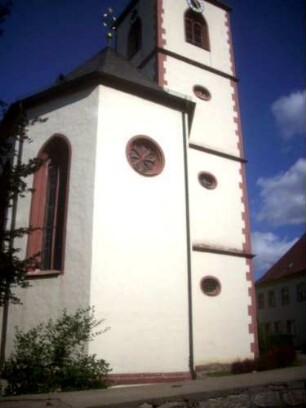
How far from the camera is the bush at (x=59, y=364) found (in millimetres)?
7449

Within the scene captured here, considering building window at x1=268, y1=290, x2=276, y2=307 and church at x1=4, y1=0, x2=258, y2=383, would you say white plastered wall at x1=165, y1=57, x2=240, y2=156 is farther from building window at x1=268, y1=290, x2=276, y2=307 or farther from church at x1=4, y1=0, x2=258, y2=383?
building window at x1=268, y1=290, x2=276, y2=307

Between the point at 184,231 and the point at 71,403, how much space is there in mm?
6750

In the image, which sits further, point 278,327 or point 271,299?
point 271,299

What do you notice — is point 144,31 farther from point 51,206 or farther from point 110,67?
point 51,206

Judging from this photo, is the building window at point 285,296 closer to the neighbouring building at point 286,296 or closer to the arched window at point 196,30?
the neighbouring building at point 286,296

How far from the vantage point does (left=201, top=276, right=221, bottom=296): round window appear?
12945mm

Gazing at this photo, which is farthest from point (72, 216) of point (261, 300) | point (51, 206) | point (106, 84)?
point (261, 300)

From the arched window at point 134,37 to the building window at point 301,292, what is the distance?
2134 centimetres

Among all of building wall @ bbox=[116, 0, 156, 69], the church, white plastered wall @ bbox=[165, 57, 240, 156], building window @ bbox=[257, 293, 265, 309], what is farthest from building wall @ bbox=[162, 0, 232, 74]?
building window @ bbox=[257, 293, 265, 309]

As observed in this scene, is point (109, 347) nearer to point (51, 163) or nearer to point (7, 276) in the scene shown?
point (7, 276)

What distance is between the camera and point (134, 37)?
2023 cm

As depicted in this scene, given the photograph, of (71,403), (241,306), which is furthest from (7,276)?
(241,306)

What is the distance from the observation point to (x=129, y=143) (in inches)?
→ 452

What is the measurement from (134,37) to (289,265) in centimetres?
2305
